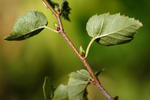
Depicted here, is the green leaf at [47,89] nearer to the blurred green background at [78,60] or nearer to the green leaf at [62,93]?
the green leaf at [62,93]

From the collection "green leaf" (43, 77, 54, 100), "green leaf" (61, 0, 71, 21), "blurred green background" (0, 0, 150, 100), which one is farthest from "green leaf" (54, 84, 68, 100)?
"blurred green background" (0, 0, 150, 100)

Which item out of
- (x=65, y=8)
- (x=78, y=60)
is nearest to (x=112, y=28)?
(x=65, y=8)

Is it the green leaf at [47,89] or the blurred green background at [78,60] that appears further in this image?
the blurred green background at [78,60]

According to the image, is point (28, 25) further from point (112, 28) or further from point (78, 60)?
point (78, 60)

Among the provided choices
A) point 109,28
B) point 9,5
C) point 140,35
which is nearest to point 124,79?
point 140,35

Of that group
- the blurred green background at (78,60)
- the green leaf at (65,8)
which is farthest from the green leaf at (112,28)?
the blurred green background at (78,60)

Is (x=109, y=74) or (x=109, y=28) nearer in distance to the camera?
(x=109, y=28)

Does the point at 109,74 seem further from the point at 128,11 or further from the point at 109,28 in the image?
the point at 109,28
